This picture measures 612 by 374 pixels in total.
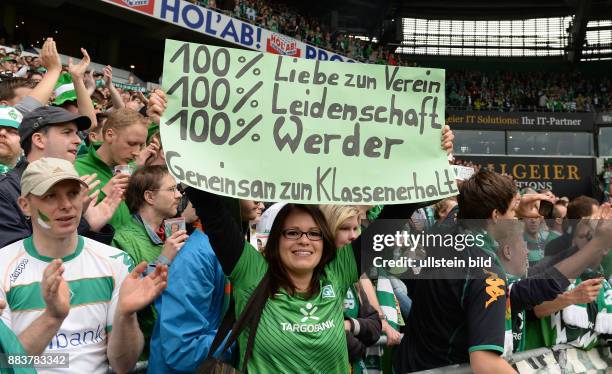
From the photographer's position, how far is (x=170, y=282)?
2.36 m

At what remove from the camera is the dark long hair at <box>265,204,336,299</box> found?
224cm

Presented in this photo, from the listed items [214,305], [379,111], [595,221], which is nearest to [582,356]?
[595,221]

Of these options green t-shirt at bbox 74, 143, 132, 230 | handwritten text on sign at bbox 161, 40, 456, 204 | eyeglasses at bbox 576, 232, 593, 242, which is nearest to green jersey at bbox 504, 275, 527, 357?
eyeglasses at bbox 576, 232, 593, 242

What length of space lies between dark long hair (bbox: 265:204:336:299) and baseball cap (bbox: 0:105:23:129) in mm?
1858

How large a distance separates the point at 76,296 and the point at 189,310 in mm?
418

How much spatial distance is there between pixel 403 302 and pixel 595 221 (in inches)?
58.6

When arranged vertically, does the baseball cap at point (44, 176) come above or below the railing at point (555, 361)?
above

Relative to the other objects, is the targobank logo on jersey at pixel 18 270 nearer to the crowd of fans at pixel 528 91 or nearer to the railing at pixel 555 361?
the railing at pixel 555 361

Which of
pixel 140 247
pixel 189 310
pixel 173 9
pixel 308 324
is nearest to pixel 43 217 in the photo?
pixel 189 310

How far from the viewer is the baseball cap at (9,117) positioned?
3.28 metres

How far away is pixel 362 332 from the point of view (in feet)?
8.95

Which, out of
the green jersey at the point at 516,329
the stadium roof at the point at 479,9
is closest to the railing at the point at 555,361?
the green jersey at the point at 516,329

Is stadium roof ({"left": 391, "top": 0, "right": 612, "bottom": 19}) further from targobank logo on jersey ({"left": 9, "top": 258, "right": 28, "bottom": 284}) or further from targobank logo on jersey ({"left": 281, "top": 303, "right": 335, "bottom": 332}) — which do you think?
targobank logo on jersey ({"left": 9, "top": 258, "right": 28, "bottom": 284})

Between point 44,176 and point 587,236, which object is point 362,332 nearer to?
point 587,236
